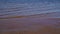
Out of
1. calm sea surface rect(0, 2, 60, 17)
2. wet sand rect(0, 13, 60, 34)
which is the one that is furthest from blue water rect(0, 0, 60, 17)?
wet sand rect(0, 13, 60, 34)

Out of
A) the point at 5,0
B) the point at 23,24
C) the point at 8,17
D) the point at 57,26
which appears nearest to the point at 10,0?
Result: the point at 5,0

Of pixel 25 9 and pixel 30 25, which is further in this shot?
pixel 25 9

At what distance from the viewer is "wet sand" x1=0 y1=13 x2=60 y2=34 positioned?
0.80 m

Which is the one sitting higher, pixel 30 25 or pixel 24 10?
pixel 24 10

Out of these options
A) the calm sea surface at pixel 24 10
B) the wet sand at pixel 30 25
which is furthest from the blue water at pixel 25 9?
the wet sand at pixel 30 25

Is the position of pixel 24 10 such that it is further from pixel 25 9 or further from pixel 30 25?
pixel 30 25

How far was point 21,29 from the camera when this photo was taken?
0.82m

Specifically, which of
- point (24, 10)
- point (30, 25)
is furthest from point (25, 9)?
point (30, 25)

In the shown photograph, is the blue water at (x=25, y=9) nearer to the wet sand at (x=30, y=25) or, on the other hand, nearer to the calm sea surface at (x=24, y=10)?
the calm sea surface at (x=24, y=10)

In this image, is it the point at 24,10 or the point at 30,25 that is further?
the point at 24,10

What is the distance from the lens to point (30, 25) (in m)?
0.89

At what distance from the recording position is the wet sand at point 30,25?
800mm

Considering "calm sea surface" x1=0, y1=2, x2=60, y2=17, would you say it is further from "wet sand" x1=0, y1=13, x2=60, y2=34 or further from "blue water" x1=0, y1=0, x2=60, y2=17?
"wet sand" x1=0, y1=13, x2=60, y2=34

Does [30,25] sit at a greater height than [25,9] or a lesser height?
lesser
